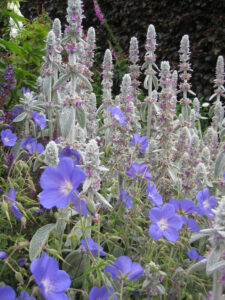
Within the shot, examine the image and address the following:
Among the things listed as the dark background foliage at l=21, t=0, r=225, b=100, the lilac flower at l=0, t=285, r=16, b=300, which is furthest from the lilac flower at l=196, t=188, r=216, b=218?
the dark background foliage at l=21, t=0, r=225, b=100

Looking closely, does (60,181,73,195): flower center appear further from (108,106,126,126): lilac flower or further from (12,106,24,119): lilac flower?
(12,106,24,119): lilac flower

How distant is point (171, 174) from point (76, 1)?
96cm

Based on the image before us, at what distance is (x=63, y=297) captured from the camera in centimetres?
96

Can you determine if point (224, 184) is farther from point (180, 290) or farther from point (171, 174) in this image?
point (180, 290)

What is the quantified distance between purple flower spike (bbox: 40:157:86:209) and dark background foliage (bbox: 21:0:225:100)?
3.55m

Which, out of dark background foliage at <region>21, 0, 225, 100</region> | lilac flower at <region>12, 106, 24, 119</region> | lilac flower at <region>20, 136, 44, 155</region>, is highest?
dark background foliage at <region>21, 0, 225, 100</region>

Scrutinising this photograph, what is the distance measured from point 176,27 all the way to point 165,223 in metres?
4.50

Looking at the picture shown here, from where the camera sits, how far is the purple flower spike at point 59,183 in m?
1.11

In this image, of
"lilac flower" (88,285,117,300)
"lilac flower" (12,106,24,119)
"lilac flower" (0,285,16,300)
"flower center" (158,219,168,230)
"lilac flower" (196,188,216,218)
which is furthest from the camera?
"lilac flower" (12,106,24,119)

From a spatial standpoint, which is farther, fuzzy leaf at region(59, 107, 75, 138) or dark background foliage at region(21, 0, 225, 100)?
dark background foliage at region(21, 0, 225, 100)

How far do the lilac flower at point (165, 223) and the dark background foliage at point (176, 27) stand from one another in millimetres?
3361

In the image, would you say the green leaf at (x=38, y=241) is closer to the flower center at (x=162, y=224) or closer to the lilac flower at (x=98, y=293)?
the lilac flower at (x=98, y=293)

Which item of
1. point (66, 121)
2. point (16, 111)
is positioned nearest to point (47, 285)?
point (66, 121)

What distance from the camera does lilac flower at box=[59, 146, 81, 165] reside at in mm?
1454
